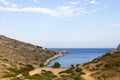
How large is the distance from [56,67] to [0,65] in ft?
63.0

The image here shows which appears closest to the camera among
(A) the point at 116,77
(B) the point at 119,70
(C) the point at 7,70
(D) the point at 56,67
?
(A) the point at 116,77

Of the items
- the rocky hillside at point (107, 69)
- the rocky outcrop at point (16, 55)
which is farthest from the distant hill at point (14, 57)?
the rocky hillside at point (107, 69)

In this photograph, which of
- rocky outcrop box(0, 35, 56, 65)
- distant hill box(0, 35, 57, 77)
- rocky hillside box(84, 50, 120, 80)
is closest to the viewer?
rocky hillside box(84, 50, 120, 80)

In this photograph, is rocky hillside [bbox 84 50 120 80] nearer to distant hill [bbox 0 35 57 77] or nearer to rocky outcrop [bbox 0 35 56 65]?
distant hill [bbox 0 35 57 77]

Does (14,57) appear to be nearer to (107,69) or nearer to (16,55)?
(16,55)

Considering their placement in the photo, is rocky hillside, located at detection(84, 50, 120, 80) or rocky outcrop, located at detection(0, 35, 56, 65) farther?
rocky outcrop, located at detection(0, 35, 56, 65)

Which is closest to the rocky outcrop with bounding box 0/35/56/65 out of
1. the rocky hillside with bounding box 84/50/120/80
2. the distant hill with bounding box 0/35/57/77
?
the distant hill with bounding box 0/35/57/77

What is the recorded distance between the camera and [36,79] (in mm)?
54406

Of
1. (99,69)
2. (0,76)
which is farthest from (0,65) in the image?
(99,69)

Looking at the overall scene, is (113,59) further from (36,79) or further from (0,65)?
(0,65)

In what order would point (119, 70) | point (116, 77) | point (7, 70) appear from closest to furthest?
point (116, 77) → point (119, 70) → point (7, 70)

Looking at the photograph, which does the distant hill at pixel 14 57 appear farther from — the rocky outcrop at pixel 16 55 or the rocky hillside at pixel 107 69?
the rocky hillside at pixel 107 69

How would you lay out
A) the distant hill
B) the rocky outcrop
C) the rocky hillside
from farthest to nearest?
1. the rocky outcrop
2. the distant hill
3. the rocky hillside

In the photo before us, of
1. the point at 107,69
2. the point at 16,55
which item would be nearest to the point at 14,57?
the point at 16,55
